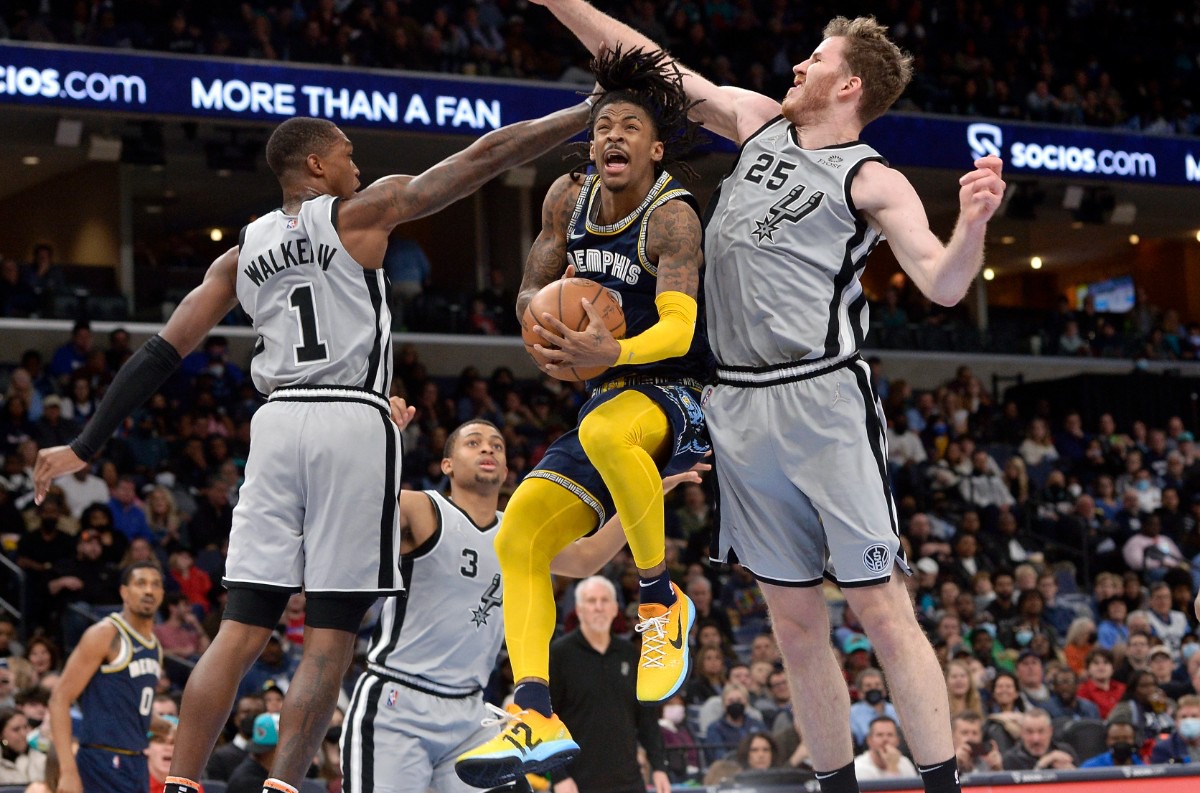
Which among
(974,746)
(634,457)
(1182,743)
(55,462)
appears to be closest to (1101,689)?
(1182,743)

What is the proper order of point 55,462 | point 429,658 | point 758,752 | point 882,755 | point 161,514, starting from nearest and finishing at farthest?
point 55,462 < point 429,658 < point 882,755 < point 758,752 < point 161,514

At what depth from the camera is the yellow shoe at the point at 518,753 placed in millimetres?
4492

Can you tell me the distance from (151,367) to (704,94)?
7.37ft

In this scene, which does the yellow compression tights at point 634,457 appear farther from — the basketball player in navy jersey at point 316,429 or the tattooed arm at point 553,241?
the basketball player in navy jersey at point 316,429

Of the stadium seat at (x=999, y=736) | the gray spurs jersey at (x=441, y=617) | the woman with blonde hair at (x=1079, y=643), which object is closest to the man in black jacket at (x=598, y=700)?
the gray spurs jersey at (x=441, y=617)

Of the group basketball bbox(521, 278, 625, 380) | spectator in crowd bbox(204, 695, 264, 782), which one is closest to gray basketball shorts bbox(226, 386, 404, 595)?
basketball bbox(521, 278, 625, 380)

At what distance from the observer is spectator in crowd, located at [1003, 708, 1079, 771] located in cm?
1092

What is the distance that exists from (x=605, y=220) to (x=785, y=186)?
60 cm

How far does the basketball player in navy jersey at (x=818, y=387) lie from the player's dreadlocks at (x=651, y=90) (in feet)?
0.41

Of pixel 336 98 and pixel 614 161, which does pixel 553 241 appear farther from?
pixel 336 98

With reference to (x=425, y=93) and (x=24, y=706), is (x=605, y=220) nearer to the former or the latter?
(x=24, y=706)

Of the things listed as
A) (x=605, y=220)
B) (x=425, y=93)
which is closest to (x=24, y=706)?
(x=605, y=220)

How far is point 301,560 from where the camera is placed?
5.30 meters

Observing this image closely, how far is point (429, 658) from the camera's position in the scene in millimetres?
7105
